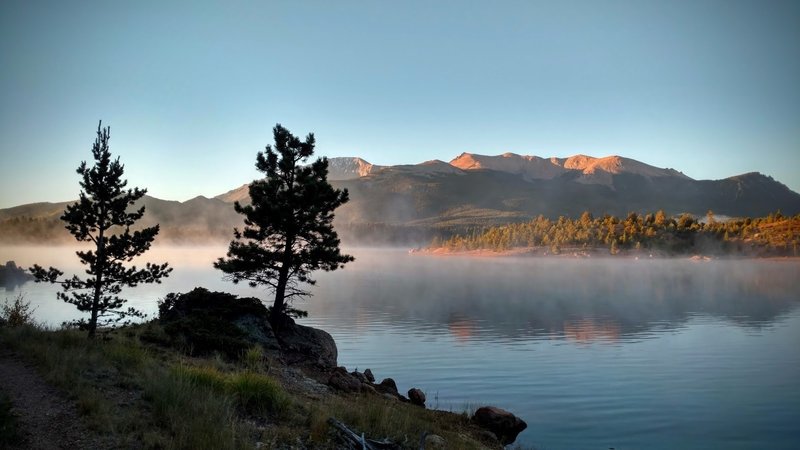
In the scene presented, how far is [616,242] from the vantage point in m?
188

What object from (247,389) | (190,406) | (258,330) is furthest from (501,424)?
(258,330)

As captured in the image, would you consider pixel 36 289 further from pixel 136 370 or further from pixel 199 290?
pixel 136 370

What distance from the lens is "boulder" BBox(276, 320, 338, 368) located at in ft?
83.8

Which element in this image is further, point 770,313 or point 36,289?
point 36,289

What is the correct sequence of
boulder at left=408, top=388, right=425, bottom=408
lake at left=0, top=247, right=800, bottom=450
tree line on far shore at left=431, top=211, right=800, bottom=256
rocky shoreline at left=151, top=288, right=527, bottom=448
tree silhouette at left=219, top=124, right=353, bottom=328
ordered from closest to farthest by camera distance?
rocky shoreline at left=151, top=288, right=527, bottom=448 < lake at left=0, top=247, right=800, bottom=450 < boulder at left=408, top=388, right=425, bottom=408 < tree silhouette at left=219, top=124, right=353, bottom=328 < tree line on far shore at left=431, top=211, right=800, bottom=256

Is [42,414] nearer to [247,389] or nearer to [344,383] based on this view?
[247,389]

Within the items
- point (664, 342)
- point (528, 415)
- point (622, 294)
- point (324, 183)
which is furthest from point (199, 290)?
point (622, 294)

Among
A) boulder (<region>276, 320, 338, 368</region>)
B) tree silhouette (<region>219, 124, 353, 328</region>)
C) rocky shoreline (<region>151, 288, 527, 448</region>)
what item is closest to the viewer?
rocky shoreline (<region>151, 288, 527, 448</region>)

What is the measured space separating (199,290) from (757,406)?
90.9 ft

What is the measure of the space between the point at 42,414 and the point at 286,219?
17825 millimetres

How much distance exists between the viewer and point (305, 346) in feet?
90.1

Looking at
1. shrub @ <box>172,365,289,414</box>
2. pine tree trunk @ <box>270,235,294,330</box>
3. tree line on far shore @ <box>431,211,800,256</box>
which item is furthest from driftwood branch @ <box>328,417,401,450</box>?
tree line on far shore @ <box>431,211,800,256</box>

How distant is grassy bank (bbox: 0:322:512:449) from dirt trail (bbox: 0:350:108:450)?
9.6 inches

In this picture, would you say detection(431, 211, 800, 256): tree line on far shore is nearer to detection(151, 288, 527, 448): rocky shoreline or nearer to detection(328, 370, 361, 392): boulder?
detection(151, 288, 527, 448): rocky shoreline
